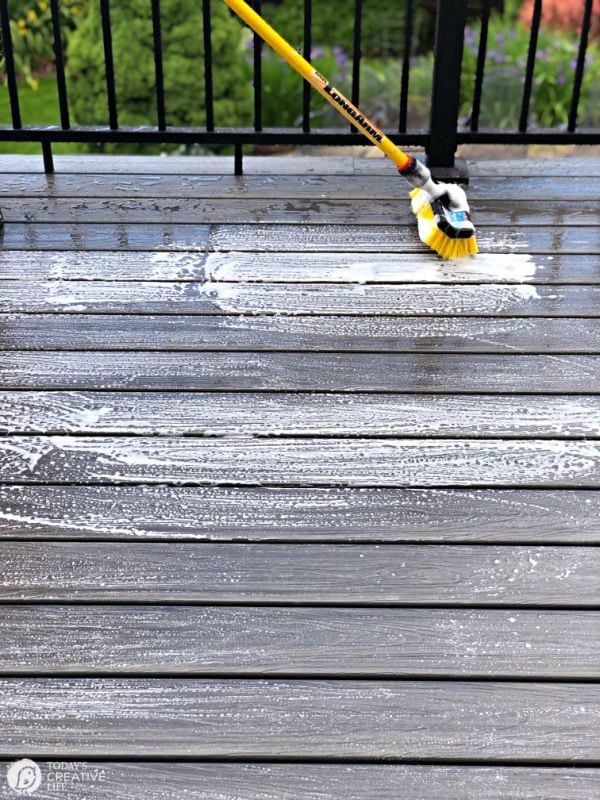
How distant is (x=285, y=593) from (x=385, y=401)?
1.85ft

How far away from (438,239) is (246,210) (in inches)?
22.1

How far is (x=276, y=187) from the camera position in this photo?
9.43ft

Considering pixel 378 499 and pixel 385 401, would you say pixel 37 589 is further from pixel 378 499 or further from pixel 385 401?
pixel 385 401

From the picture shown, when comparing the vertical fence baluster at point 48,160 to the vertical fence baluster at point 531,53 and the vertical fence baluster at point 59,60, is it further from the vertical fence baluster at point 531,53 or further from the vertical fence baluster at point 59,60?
the vertical fence baluster at point 531,53

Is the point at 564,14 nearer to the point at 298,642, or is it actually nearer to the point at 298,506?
the point at 298,506

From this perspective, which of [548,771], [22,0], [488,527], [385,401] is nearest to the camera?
[548,771]

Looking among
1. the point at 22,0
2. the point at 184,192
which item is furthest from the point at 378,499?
the point at 22,0

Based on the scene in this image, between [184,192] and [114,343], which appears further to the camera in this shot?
[184,192]

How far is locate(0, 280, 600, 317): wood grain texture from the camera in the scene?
2199 mm

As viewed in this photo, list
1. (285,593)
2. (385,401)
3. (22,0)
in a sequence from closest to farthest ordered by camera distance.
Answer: (285,593), (385,401), (22,0)

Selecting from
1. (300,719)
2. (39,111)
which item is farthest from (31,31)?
(300,719)

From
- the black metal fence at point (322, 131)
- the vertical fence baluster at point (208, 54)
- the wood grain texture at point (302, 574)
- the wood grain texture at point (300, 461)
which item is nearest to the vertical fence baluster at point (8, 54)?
the black metal fence at point (322, 131)

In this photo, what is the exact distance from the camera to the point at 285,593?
140cm

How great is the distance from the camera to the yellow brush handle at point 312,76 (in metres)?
2.35
